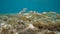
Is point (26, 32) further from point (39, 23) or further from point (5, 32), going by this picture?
point (39, 23)

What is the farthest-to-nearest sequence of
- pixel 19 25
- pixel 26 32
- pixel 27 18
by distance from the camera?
pixel 27 18, pixel 19 25, pixel 26 32

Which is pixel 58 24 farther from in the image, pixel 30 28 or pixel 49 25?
pixel 30 28

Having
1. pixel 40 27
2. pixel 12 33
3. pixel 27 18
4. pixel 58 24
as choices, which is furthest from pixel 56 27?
pixel 12 33

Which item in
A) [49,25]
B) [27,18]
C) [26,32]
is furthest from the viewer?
[27,18]

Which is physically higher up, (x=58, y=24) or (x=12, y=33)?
(x=58, y=24)

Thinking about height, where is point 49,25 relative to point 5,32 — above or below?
above

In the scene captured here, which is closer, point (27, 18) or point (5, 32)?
point (5, 32)

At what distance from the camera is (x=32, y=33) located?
132cm

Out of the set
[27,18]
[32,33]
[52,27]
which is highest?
[27,18]

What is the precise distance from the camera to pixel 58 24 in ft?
5.61

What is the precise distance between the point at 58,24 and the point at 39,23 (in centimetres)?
22

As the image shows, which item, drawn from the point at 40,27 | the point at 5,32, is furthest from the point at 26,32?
the point at 40,27

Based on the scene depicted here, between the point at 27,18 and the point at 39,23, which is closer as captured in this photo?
the point at 39,23

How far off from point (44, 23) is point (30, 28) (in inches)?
14.2
